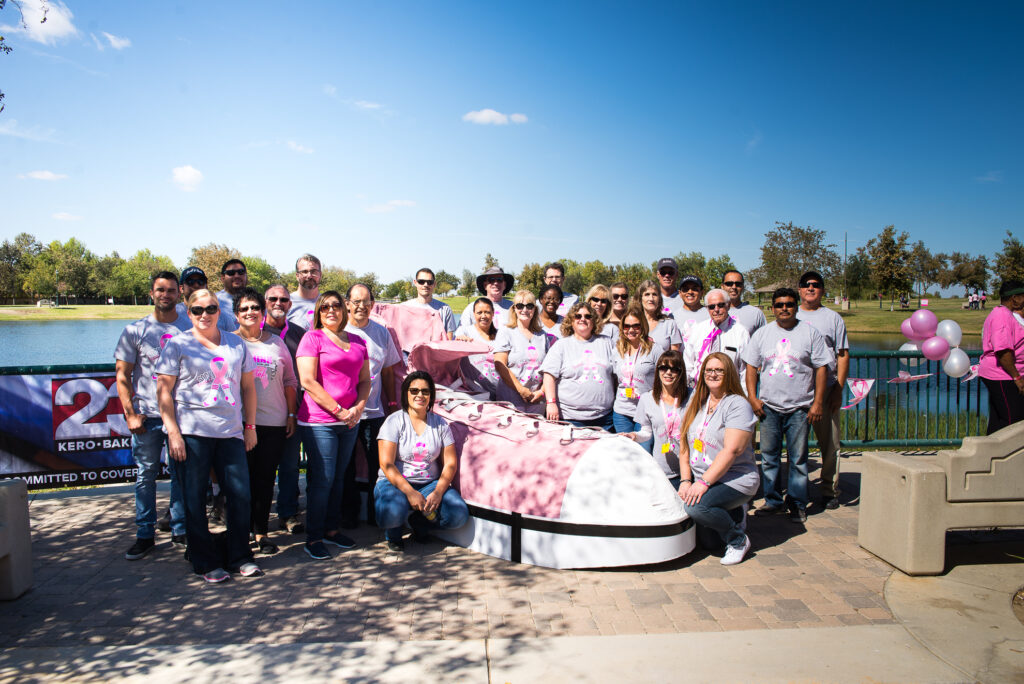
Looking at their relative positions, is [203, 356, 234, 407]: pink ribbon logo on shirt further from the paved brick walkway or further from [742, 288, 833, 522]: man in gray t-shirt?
[742, 288, 833, 522]: man in gray t-shirt

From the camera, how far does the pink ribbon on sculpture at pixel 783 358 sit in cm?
551

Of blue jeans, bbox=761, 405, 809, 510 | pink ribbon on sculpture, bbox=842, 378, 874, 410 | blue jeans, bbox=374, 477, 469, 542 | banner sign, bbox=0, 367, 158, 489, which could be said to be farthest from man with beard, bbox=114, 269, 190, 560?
pink ribbon on sculpture, bbox=842, 378, 874, 410

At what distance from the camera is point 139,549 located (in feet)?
16.3

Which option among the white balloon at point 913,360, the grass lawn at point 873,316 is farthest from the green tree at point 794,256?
the white balloon at point 913,360

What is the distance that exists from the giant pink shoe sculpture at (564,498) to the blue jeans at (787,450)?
5.12 ft

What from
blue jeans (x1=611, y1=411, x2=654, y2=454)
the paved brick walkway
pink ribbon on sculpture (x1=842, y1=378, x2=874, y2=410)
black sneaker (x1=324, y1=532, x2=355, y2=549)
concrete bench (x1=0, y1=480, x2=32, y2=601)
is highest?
pink ribbon on sculpture (x1=842, y1=378, x2=874, y2=410)

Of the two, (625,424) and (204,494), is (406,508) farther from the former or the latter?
(625,424)

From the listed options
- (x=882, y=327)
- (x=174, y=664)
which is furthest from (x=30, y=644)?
(x=882, y=327)

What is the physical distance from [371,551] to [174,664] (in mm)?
1832

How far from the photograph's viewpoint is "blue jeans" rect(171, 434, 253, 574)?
4.37m

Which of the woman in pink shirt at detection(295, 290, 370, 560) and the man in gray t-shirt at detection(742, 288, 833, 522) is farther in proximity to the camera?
the man in gray t-shirt at detection(742, 288, 833, 522)

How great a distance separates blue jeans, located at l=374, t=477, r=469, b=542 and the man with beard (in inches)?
70.3

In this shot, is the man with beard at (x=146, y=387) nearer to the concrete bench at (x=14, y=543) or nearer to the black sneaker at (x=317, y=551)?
the concrete bench at (x=14, y=543)

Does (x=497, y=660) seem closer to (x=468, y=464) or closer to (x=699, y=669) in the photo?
(x=699, y=669)
